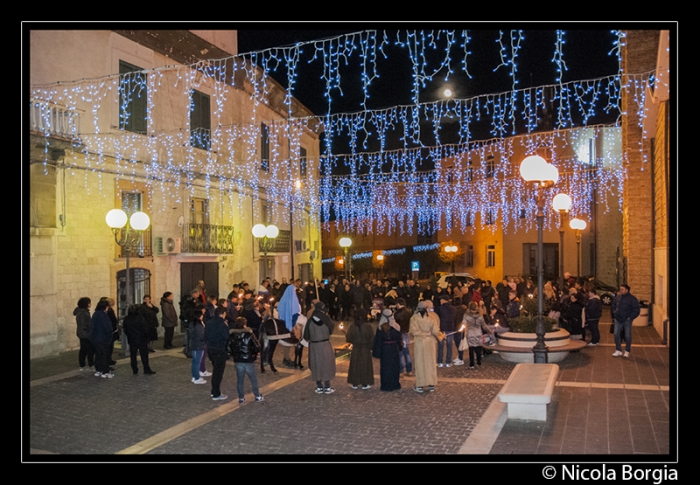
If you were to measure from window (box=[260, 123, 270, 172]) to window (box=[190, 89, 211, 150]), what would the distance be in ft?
13.9

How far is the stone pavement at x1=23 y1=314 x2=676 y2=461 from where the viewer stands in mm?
7066

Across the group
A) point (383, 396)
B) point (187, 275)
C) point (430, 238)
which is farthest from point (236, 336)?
point (430, 238)

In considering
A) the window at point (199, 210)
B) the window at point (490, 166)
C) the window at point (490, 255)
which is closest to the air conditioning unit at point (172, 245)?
the window at point (199, 210)

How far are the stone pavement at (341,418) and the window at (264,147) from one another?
14.4 m

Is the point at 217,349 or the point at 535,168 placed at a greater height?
the point at 535,168

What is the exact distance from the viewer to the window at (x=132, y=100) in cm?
1697

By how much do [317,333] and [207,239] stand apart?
10.8 metres

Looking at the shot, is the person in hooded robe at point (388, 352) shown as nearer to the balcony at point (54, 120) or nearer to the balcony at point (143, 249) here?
the balcony at point (54, 120)

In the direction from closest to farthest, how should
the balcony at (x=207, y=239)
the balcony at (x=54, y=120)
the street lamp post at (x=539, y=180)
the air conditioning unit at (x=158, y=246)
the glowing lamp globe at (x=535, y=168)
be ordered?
the street lamp post at (x=539, y=180)
the glowing lamp globe at (x=535, y=168)
the balcony at (x=54, y=120)
the air conditioning unit at (x=158, y=246)
the balcony at (x=207, y=239)

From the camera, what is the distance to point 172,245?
18609mm

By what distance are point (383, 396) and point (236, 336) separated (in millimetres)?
2717

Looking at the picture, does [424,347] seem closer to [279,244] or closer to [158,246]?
[158,246]

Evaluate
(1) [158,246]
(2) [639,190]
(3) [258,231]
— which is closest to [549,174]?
(2) [639,190]

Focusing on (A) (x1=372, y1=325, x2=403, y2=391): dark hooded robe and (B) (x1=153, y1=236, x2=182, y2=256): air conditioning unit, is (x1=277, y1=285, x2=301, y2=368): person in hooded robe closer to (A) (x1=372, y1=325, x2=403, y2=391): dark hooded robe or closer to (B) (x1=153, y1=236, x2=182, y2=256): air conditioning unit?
(A) (x1=372, y1=325, x2=403, y2=391): dark hooded robe
